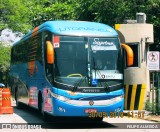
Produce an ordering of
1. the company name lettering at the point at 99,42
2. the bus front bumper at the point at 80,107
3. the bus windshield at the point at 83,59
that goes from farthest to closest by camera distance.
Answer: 1. the company name lettering at the point at 99,42
2. the bus windshield at the point at 83,59
3. the bus front bumper at the point at 80,107

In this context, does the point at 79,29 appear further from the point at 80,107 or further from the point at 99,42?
the point at 80,107

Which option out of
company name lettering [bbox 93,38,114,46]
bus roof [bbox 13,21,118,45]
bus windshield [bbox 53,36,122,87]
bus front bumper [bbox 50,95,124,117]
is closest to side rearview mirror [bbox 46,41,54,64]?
bus windshield [bbox 53,36,122,87]

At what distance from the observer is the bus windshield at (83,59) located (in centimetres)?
1389

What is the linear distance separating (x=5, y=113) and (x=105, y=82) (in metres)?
7.49

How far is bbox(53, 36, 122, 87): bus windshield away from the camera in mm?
13891

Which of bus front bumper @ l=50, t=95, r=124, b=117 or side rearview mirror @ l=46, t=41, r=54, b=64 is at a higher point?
side rearview mirror @ l=46, t=41, r=54, b=64

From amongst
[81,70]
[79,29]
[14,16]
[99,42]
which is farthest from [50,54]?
[14,16]

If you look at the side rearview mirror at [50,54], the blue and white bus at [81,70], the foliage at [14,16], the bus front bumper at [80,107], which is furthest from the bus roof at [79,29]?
the foliage at [14,16]

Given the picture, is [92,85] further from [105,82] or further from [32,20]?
[32,20]

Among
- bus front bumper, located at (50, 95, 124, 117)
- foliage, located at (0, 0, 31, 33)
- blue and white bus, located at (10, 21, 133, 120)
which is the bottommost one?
bus front bumper, located at (50, 95, 124, 117)

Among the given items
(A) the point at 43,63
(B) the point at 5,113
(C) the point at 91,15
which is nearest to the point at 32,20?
(C) the point at 91,15

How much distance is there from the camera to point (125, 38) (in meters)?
19.8

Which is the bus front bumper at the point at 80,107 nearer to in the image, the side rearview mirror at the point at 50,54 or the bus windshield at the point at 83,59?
the bus windshield at the point at 83,59

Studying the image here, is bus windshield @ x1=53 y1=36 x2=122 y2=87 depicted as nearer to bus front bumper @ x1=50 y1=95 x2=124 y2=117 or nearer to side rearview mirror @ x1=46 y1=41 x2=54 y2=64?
side rearview mirror @ x1=46 y1=41 x2=54 y2=64
